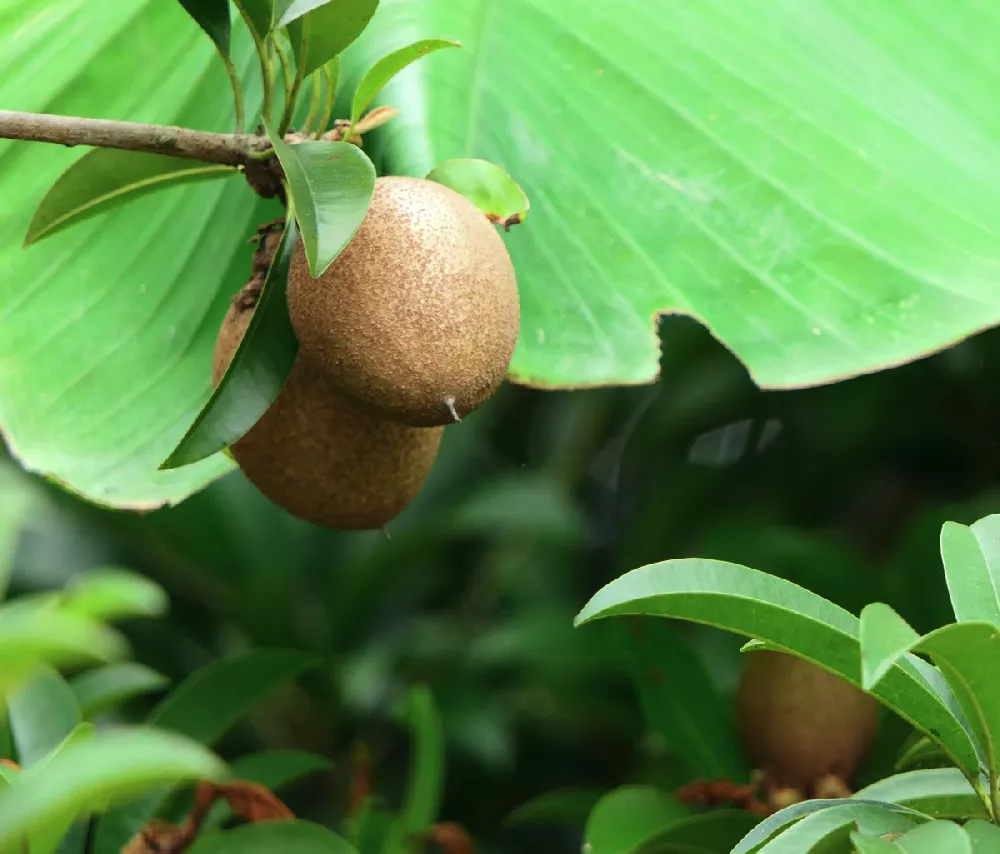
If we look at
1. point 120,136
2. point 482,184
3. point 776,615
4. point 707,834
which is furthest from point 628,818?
point 120,136

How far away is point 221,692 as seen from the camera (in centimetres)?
92

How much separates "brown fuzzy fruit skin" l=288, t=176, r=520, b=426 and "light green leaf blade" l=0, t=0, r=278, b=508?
27 centimetres

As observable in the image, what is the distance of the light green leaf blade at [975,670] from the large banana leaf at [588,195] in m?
0.32

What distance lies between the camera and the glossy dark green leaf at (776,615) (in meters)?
0.51

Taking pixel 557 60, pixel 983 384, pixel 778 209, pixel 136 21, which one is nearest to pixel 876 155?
pixel 778 209

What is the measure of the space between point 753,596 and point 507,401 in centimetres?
117

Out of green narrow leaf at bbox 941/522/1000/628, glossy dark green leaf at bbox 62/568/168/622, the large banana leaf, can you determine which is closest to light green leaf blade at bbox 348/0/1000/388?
the large banana leaf

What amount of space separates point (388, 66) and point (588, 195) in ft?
0.88

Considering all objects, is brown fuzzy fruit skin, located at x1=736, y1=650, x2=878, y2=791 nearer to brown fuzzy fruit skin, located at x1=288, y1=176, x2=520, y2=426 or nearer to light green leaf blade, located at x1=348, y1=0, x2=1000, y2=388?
light green leaf blade, located at x1=348, y1=0, x2=1000, y2=388

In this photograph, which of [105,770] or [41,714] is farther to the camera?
[41,714]

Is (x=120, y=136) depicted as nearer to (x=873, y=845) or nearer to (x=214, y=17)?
(x=214, y=17)

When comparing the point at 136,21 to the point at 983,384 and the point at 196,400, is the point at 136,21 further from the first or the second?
the point at 983,384

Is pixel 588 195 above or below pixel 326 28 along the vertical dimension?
below

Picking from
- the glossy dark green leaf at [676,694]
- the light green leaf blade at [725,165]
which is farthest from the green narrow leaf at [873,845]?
the glossy dark green leaf at [676,694]
